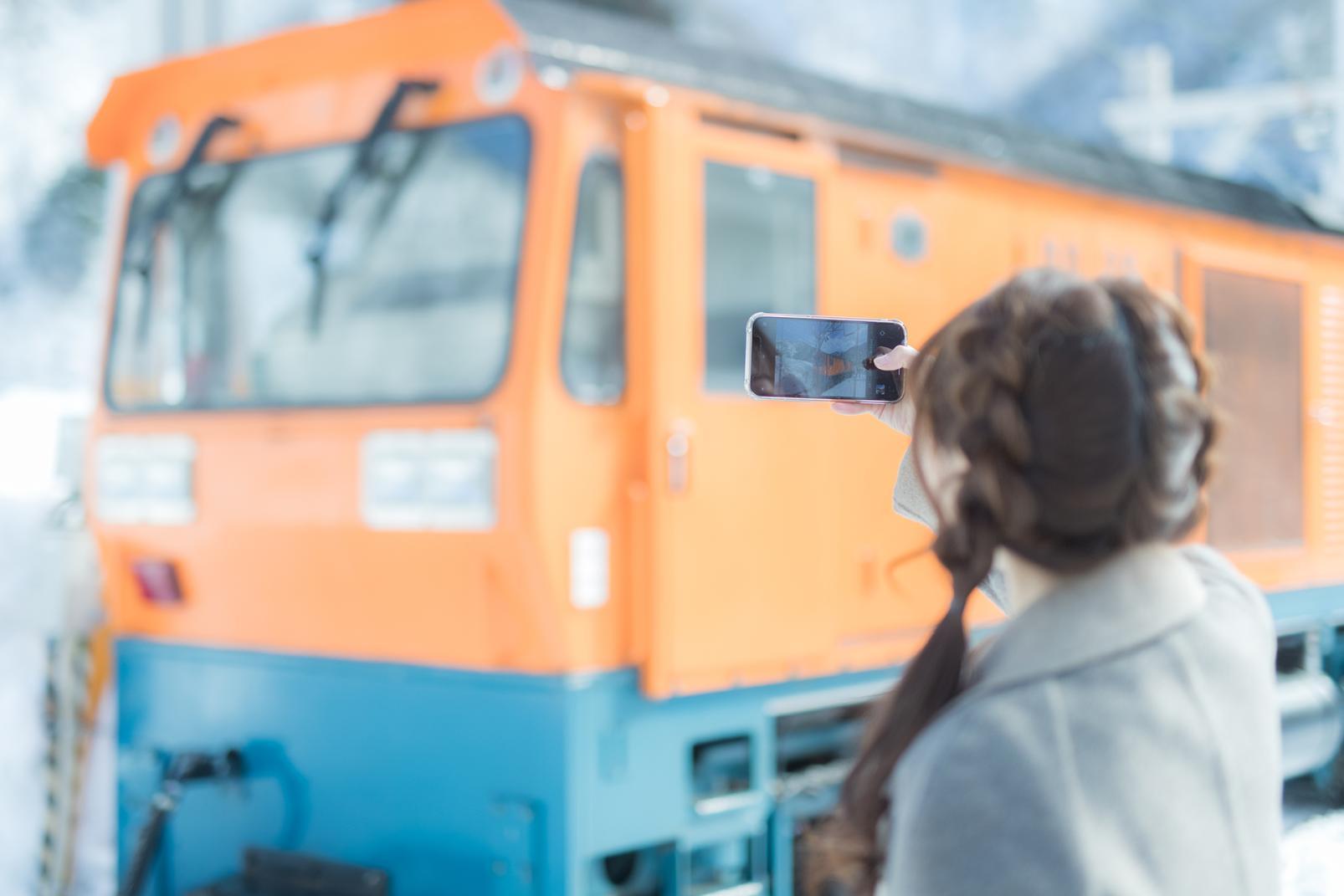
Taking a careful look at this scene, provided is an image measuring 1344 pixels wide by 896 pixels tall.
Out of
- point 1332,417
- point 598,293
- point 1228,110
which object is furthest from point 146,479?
point 1228,110

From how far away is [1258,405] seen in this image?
17.2 feet

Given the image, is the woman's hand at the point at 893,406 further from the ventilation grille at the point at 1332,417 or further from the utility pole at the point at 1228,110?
the utility pole at the point at 1228,110

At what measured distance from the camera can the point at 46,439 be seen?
7797 millimetres

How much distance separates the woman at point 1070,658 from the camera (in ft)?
3.58

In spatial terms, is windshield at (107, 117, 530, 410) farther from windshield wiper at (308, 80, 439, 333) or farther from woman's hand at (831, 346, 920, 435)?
woman's hand at (831, 346, 920, 435)

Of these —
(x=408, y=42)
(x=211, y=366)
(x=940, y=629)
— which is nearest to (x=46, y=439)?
(x=211, y=366)

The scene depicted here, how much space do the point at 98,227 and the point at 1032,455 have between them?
10.6m

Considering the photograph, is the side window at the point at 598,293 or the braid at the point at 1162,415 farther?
the side window at the point at 598,293

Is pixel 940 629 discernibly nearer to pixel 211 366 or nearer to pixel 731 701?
pixel 731 701

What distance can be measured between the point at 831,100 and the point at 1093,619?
2.91 meters

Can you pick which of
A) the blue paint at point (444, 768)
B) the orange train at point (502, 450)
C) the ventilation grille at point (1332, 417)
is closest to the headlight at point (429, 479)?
the orange train at point (502, 450)

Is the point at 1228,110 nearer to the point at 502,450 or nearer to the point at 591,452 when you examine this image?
the point at 591,452

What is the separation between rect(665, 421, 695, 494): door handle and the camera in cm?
338

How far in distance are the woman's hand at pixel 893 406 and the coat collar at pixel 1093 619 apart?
46 centimetres
